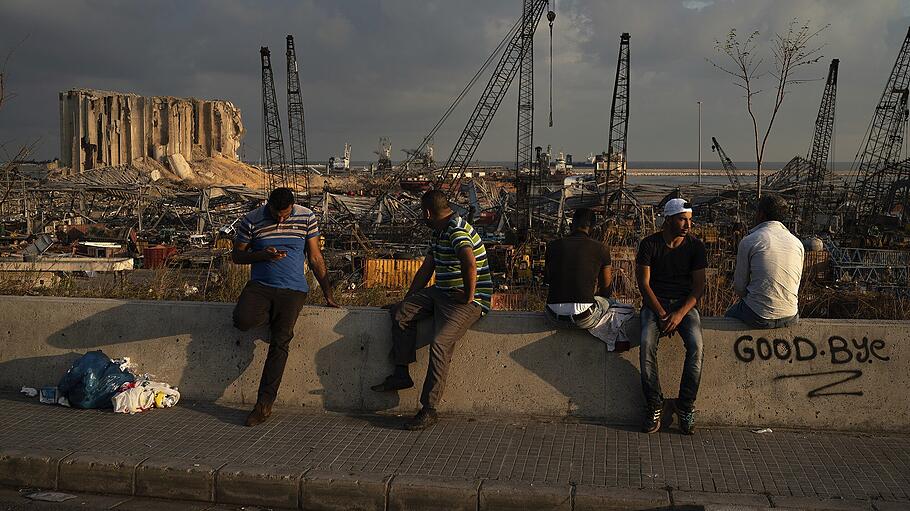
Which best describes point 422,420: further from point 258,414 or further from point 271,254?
point 271,254

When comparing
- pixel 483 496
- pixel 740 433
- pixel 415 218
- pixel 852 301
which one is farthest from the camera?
pixel 415 218

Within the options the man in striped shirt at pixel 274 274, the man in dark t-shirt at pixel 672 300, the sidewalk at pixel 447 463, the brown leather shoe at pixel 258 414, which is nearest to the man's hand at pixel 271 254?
the man in striped shirt at pixel 274 274

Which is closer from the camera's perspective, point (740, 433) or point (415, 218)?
point (740, 433)

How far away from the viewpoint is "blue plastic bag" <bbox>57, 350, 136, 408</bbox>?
7043mm

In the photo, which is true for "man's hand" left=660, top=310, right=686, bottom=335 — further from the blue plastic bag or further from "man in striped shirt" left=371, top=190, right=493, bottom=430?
the blue plastic bag

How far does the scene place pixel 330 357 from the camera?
23.4ft

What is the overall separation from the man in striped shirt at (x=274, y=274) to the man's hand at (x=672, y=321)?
274cm

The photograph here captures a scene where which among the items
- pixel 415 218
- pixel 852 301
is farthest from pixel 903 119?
pixel 852 301

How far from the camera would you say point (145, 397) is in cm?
704

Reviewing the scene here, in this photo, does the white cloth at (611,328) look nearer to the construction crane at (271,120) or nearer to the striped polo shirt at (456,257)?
the striped polo shirt at (456,257)

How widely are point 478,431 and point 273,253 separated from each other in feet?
7.07

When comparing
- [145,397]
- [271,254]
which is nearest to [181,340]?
[145,397]

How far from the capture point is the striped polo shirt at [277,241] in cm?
693

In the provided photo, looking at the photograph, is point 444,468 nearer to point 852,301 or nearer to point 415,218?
point 852,301
